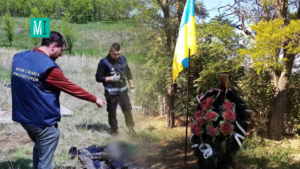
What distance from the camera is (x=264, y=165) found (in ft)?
15.3

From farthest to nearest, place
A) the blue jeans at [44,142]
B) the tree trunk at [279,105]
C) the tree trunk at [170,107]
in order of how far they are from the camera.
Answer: the tree trunk at [170,107] < the tree trunk at [279,105] < the blue jeans at [44,142]

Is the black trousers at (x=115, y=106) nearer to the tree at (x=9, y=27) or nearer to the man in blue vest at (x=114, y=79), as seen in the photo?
the man in blue vest at (x=114, y=79)

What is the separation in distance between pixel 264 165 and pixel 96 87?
3077mm

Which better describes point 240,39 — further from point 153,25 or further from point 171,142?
point 171,142

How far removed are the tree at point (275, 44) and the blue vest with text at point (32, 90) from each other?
3.70 m

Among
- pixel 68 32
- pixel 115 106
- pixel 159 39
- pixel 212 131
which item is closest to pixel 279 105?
pixel 159 39

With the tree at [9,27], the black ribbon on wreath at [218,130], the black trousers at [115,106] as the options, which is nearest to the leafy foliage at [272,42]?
the black ribbon on wreath at [218,130]

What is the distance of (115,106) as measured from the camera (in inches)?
190

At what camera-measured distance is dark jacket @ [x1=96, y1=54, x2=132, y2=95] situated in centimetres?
461

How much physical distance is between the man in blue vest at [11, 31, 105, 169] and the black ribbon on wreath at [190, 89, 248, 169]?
1.52 metres

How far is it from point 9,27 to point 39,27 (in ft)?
1.39

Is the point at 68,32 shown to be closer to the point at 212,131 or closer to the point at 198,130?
the point at 198,130

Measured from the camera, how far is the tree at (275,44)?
Answer: 16.3 feet

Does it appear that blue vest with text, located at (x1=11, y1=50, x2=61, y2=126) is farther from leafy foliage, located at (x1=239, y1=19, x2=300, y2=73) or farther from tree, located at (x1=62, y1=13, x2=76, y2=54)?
leafy foliage, located at (x1=239, y1=19, x2=300, y2=73)
